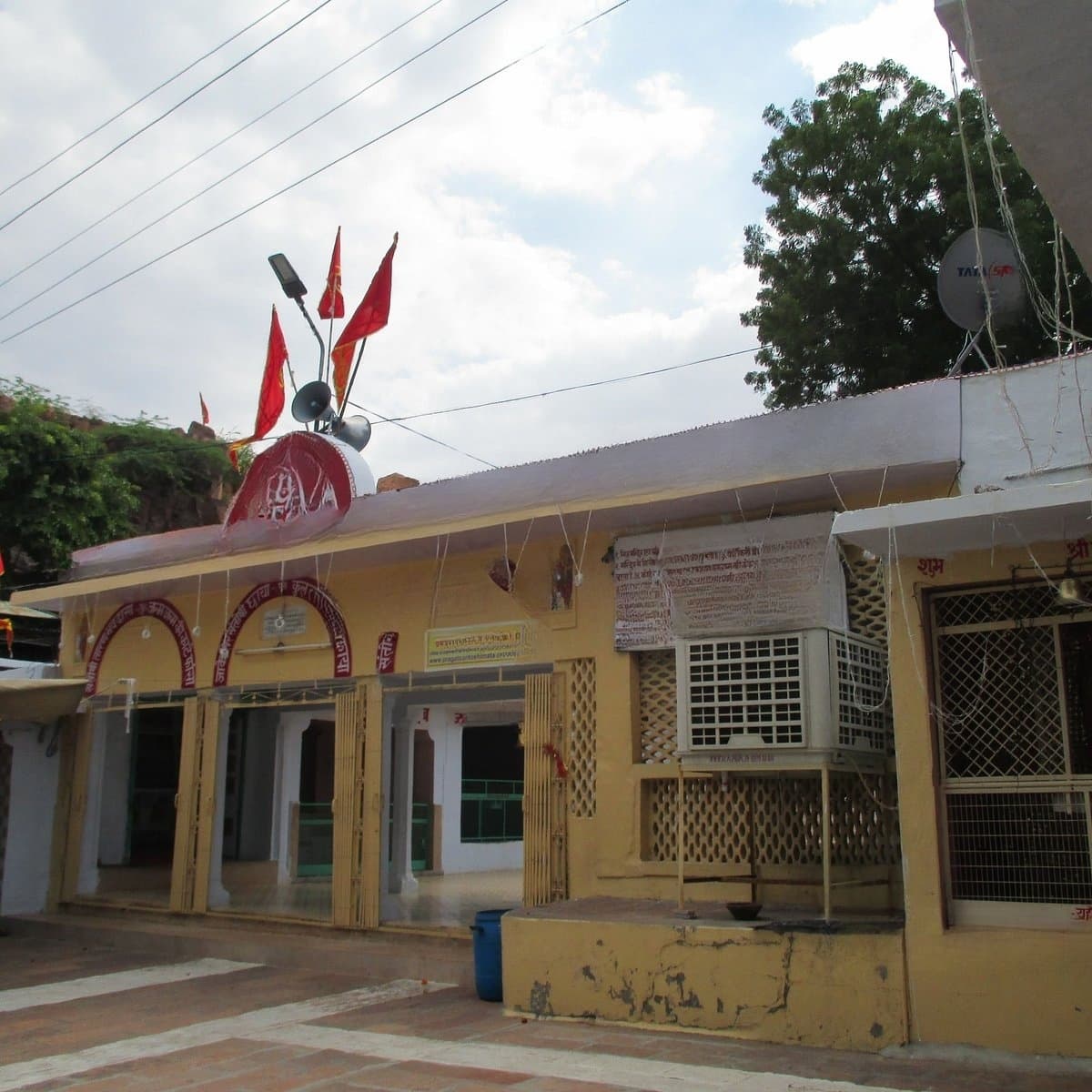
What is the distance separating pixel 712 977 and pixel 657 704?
2.34m

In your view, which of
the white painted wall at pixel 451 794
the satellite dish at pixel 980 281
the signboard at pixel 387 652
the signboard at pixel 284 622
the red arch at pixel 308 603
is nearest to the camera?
the satellite dish at pixel 980 281

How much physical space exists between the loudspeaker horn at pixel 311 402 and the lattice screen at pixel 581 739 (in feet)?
15.0

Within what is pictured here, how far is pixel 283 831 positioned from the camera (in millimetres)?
14797

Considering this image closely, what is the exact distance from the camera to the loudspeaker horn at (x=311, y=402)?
11641 millimetres

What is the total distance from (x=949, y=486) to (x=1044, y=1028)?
320cm

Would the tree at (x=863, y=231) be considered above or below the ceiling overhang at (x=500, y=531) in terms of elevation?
above

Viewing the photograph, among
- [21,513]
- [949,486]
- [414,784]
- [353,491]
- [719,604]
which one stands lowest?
[414,784]

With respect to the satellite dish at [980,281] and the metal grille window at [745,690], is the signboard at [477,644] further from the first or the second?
the satellite dish at [980,281]

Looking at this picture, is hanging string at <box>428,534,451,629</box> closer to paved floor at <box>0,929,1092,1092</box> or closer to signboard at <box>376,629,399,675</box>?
signboard at <box>376,629,399,675</box>

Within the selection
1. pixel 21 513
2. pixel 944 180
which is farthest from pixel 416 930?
pixel 21 513

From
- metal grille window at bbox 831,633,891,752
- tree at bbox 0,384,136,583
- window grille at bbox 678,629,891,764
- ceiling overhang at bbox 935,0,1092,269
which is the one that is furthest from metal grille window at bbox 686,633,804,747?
tree at bbox 0,384,136,583

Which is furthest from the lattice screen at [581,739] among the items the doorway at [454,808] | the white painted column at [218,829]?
the white painted column at [218,829]

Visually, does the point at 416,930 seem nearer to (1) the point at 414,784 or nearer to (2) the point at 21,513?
(1) the point at 414,784

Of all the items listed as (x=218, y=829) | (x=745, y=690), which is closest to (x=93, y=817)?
(x=218, y=829)
